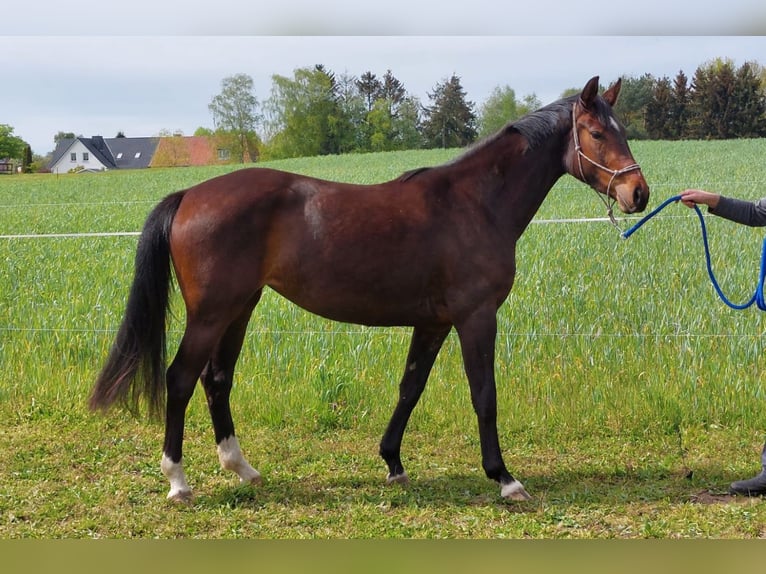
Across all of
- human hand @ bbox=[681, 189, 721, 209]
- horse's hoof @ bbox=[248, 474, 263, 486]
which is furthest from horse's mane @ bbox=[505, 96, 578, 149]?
horse's hoof @ bbox=[248, 474, 263, 486]

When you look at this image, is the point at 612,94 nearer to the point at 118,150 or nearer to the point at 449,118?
the point at 449,118

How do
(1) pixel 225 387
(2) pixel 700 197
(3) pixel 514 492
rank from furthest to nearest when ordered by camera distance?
(1) pixel 225 387 → (3) pixel 514 492 → (2) pixel 700 197

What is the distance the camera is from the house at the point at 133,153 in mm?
5922

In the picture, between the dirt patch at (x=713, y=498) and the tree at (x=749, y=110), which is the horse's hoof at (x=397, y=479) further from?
the tree at (x=749, y=110)

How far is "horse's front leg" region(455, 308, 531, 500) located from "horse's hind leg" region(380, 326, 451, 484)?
306mm

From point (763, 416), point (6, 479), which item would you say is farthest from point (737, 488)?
point (6, 479)

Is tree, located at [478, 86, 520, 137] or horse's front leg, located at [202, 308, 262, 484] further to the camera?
tree, located at [478, 86, 520, 137]

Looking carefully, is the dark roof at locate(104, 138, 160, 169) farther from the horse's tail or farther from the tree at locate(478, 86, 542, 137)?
the tree at locate(478, 86, 542, 137)

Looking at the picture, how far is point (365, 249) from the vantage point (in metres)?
3.93

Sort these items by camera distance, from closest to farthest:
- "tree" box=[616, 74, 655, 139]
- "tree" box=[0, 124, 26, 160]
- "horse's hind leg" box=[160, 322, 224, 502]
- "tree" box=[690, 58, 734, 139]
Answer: "horse's hind leg" box=[160, 322, 224, 502] → "tree" box=[616, 74, 655, 139] → "tree" box=[690, 58, 734, 139] → "tree" box=[0, 124, 26, 160]

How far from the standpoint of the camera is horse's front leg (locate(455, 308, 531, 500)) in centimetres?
390

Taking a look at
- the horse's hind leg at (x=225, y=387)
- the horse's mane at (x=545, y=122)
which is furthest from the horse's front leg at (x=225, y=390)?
the horse's mane at (x=545, y=122)

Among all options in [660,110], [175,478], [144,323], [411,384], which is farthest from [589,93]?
[175,478]

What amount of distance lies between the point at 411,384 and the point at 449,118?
2440 millimetres
